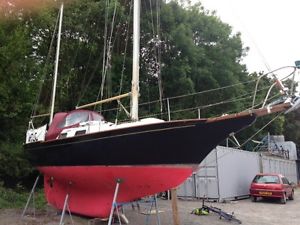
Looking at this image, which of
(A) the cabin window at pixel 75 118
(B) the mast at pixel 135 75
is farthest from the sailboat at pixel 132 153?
(A) the cabin window at pixel 75 118

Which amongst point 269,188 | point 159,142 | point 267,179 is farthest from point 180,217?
point 267,179

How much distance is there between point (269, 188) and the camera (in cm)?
2011

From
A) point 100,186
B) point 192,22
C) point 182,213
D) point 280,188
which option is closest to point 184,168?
point 100,186

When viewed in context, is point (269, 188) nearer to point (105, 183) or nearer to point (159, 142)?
point (105, 183)

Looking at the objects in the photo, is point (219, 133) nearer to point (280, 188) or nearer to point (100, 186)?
point (100, 186)

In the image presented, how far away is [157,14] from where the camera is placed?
22.9m

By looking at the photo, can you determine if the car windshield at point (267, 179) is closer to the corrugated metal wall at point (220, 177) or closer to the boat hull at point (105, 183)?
the corrugated metal wall at point (220, 177)

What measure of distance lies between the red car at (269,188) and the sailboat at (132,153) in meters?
11.1

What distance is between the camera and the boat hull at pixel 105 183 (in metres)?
10.1

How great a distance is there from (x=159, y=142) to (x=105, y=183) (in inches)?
84.1

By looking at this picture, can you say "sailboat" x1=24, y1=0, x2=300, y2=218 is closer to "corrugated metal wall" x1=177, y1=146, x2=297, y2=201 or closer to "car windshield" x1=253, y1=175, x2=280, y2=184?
"corrugated metal wall" x1=177, y1=146, x2=297, y2=201

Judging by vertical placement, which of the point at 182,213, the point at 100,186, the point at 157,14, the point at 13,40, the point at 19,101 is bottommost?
the point at 182,213

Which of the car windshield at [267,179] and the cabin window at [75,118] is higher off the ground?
the cabin window at [75,118]

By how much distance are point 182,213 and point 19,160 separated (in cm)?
724
